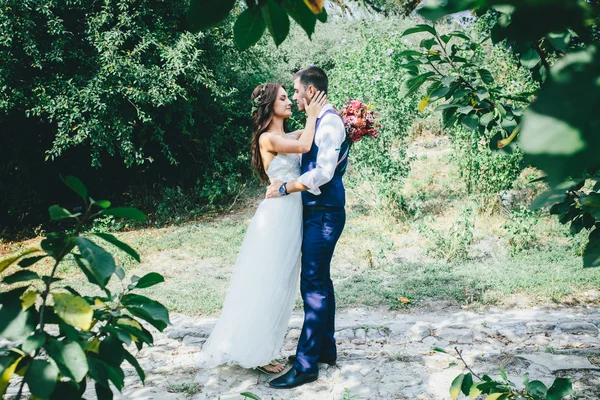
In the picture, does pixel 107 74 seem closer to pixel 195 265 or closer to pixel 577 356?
pixel 195 265

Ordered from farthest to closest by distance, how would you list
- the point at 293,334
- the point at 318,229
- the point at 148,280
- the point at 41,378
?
the point at 293,334, the point at 318,229, the point at 148,280, the point at 41,378

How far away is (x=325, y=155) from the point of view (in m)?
3.06

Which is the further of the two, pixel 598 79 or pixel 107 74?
pixel 107 74

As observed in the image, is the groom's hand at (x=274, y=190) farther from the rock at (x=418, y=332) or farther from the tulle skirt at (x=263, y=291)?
the rock at (x=418, y=332)

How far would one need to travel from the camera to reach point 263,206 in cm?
342

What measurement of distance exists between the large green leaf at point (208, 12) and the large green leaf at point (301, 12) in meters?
0.11

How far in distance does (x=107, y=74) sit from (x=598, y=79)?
7.50m

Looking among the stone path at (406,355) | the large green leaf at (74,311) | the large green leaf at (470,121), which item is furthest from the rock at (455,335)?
the large green leaf at (74,311)

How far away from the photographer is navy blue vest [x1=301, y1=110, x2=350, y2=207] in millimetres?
3166

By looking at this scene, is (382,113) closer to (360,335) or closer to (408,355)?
(360,335)

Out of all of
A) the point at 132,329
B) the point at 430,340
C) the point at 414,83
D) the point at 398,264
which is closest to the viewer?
the point at 132,329

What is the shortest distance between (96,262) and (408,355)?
299cm

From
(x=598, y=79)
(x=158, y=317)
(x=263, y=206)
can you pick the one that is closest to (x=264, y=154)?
(x=263, y=206)

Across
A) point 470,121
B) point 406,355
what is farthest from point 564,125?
point 406,355
